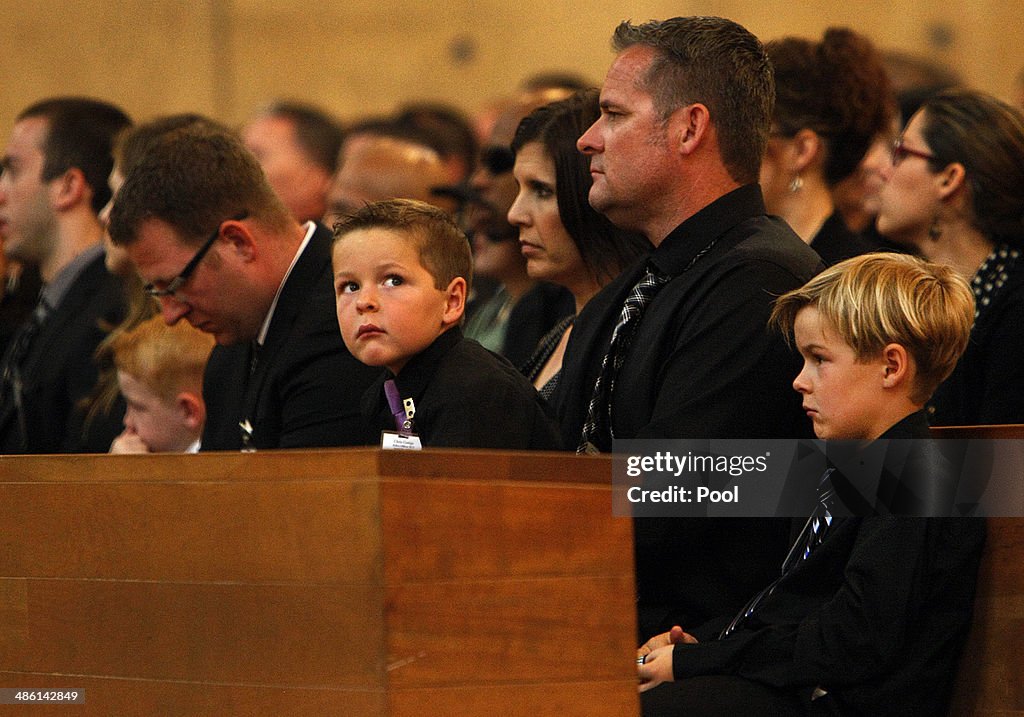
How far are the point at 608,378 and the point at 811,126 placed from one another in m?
1.55

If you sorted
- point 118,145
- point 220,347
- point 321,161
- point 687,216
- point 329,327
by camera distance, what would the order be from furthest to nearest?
point 321,161 → point 118,145 → point 220,347 → point 329,327 → point 687,216

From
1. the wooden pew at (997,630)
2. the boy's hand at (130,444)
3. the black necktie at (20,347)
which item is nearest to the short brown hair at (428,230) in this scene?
the wooden pew at (997,630)

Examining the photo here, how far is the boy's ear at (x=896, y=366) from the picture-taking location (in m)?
3.15

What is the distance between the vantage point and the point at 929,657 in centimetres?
310

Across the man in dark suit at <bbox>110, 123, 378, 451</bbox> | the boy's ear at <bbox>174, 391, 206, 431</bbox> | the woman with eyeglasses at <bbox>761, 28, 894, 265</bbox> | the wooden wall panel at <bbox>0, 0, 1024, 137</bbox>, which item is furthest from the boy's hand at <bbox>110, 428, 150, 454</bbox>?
the wooden wall panel at <bbox>0, 0, 1024, 137</bbox>

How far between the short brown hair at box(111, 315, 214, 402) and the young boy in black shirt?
155 cm

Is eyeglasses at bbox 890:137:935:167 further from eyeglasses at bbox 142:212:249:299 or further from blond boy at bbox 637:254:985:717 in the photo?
eyeglasses at bbox 142:212:249:299

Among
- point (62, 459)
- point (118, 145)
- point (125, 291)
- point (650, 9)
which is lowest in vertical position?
point (62, 459)

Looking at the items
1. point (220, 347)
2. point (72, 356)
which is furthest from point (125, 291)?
point (220, 347)

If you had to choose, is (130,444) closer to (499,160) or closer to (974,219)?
(499,160)

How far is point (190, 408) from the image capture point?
198 inches

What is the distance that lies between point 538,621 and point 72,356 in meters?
3.71

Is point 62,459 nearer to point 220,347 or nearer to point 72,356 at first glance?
point 220,347

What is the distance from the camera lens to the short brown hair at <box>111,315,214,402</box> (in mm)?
4992
